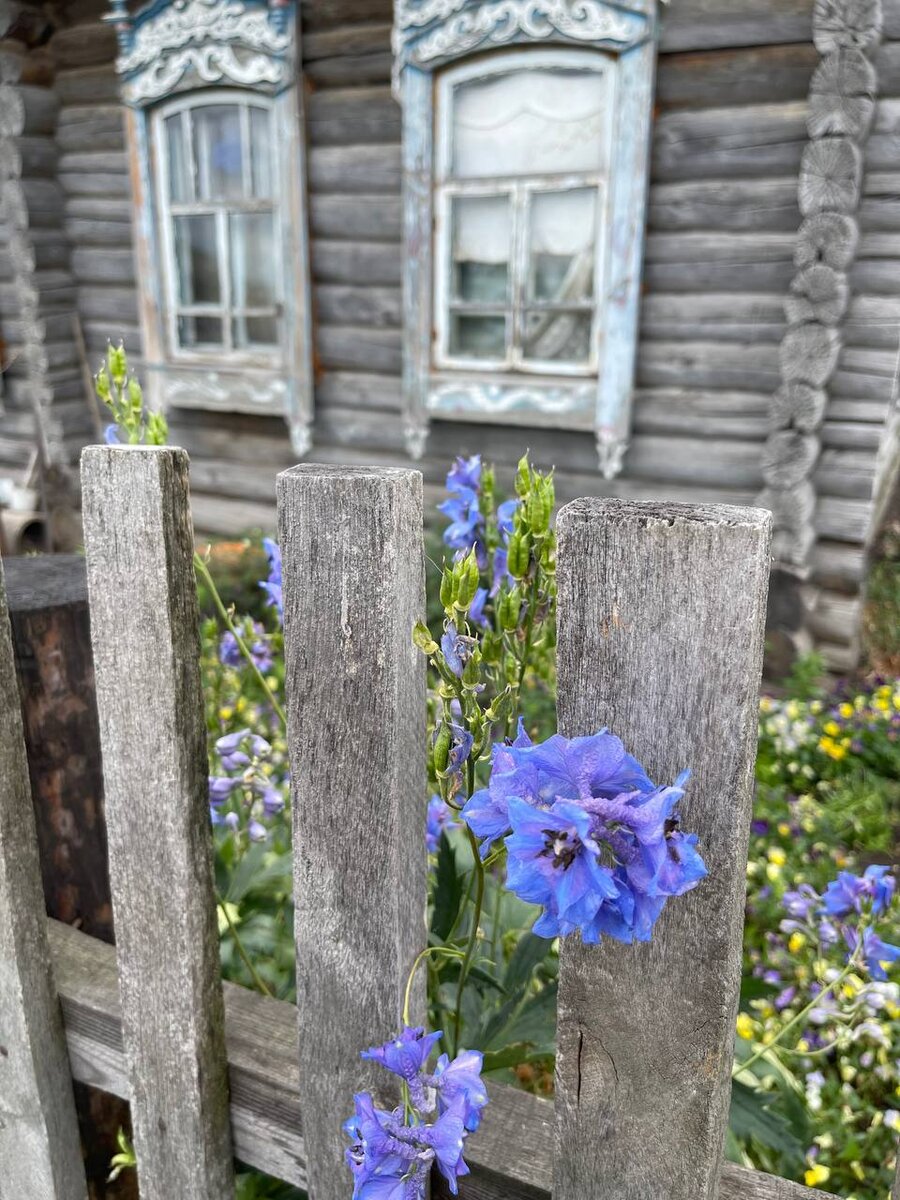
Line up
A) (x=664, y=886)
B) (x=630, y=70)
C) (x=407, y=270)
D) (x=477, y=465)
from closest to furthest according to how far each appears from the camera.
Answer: (x=664, y=886)
(x=477, y=465)
(x=630, y=70)
(x=407, y=270)

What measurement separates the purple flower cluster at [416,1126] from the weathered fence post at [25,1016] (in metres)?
0.51

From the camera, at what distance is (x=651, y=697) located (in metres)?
0.66

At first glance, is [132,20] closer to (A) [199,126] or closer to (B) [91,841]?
(A) [199,126]

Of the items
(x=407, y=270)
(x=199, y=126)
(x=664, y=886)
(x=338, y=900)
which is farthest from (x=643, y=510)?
(x=199, y=126)

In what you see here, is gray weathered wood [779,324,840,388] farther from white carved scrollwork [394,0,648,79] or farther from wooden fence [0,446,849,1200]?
wooden fence [0,446,849,1200]

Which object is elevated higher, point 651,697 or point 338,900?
point 651,697

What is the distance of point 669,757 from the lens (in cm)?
66

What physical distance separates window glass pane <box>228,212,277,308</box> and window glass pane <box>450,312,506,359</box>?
1.17 meters

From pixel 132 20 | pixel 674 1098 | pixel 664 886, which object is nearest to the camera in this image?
pixel 664 886

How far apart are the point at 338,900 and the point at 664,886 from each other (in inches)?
14.9

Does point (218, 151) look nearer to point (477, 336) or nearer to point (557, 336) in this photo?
point (477, 336)

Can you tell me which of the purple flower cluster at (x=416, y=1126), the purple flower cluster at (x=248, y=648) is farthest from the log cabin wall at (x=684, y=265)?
the purple flower cluster at (x=416, y=1126)

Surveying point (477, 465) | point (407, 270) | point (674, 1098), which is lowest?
point (674, 1098)

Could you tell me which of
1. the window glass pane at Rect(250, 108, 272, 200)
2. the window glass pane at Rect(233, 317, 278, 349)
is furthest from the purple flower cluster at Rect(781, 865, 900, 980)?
the window glass pane at Rect(250, 108, 272, 200)
